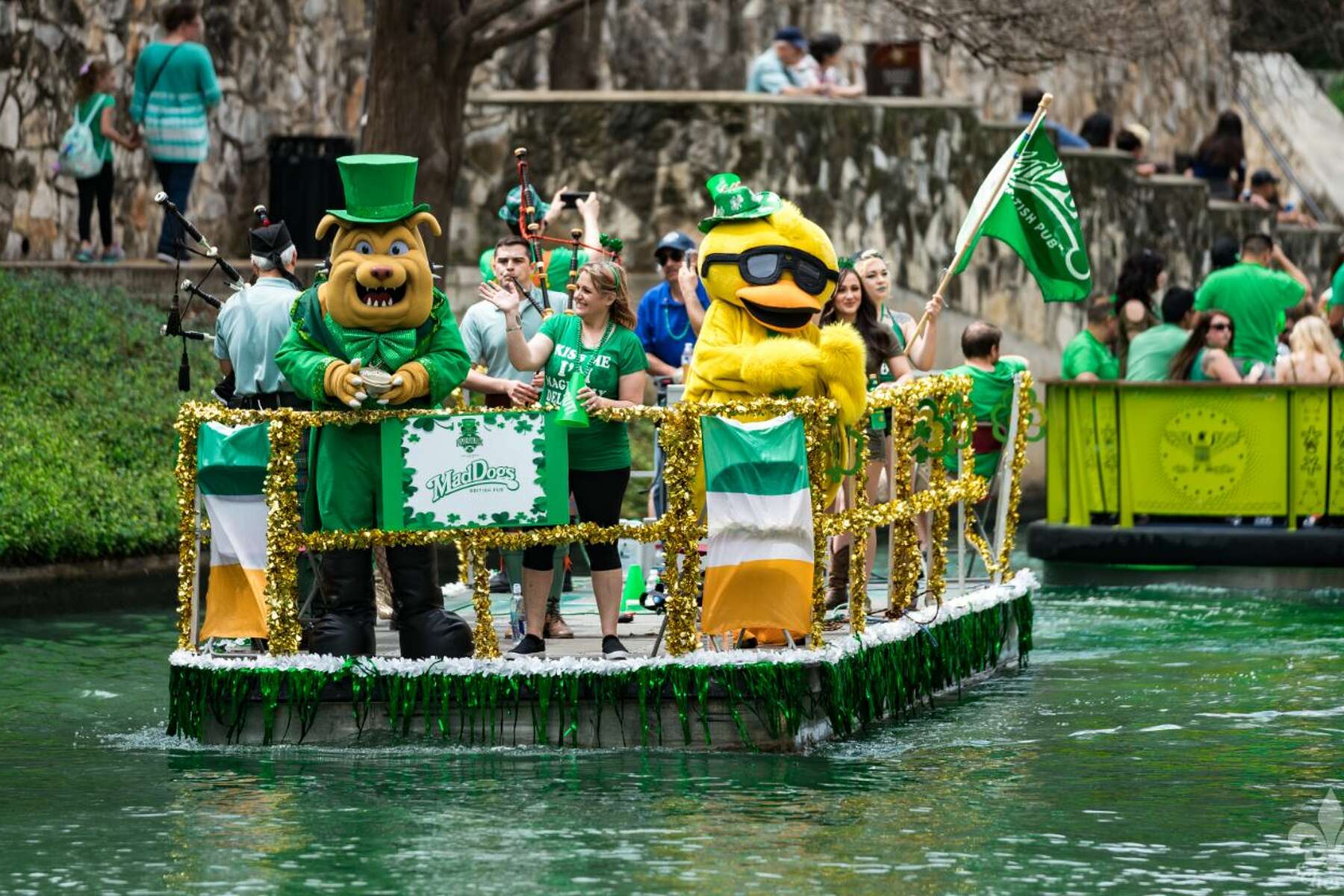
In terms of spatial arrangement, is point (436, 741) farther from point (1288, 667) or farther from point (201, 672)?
point (1288, 667)

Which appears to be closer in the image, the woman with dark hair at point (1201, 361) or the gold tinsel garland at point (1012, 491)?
the gold tinsel garland at point (1012, 491)

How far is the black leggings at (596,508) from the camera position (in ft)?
34.9

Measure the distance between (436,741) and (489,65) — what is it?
63.0 ft

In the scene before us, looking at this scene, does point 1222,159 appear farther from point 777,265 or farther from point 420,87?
point 777,265

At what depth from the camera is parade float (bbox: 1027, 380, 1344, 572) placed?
16.9 meters

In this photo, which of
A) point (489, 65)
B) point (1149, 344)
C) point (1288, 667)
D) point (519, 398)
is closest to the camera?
point (519, 398)

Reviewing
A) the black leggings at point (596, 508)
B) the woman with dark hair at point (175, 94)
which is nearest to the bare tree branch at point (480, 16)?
the woman with dark hair at point (175, 94)

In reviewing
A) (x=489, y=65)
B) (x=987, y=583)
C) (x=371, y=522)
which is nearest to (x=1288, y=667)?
(x=987, y=583)

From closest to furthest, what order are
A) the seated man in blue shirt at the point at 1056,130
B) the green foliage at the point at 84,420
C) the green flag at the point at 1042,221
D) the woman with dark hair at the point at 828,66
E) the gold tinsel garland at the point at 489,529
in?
the gold tinsel garland at the point at 489,529 < the green flag at the point at 1042,221 < the green foliage at the point at 84,420 < the woman with dark hair at the point at 828,66 < the seated man in blue shirt at the point at 1056,130

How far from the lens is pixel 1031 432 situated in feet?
74.1

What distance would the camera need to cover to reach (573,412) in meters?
10.2

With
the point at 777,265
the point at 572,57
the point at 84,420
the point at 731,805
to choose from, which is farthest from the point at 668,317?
the point at 572,57

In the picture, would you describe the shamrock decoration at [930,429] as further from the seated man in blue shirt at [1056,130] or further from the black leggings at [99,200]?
the seated man in blue shirt at [1056,130]

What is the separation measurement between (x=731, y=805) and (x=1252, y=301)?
31.7 ft
